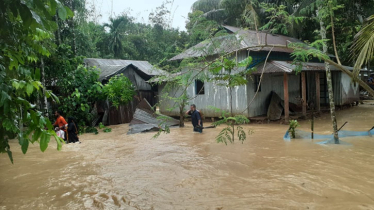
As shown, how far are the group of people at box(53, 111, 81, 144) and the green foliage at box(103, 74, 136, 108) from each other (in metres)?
4.50

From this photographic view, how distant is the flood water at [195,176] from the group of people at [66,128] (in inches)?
11.5

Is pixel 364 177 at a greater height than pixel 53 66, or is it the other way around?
pixel 53 66

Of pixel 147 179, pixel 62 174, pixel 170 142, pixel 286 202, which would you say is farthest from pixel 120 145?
pixel 286 202

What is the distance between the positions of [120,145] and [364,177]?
22.8ft

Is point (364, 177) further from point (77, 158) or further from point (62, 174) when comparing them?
point (77, 158)

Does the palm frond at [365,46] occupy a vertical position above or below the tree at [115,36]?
below

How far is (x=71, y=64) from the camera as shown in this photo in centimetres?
1330

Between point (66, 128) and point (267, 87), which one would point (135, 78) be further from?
point (66, 128)

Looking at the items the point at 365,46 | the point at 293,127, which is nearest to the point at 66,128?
the point at 293,127

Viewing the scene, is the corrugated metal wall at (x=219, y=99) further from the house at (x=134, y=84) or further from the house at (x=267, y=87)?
the house at (x=134, y=84)

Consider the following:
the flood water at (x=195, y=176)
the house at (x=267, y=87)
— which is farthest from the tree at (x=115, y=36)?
the flood water at (x=195, y=176)

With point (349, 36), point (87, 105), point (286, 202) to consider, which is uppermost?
point (349, 36)

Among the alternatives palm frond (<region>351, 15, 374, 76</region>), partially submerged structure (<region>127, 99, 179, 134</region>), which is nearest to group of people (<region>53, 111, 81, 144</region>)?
partially submerged structure (<region>127, 99, 179, 134</region>)

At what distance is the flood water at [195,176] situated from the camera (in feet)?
14.7
